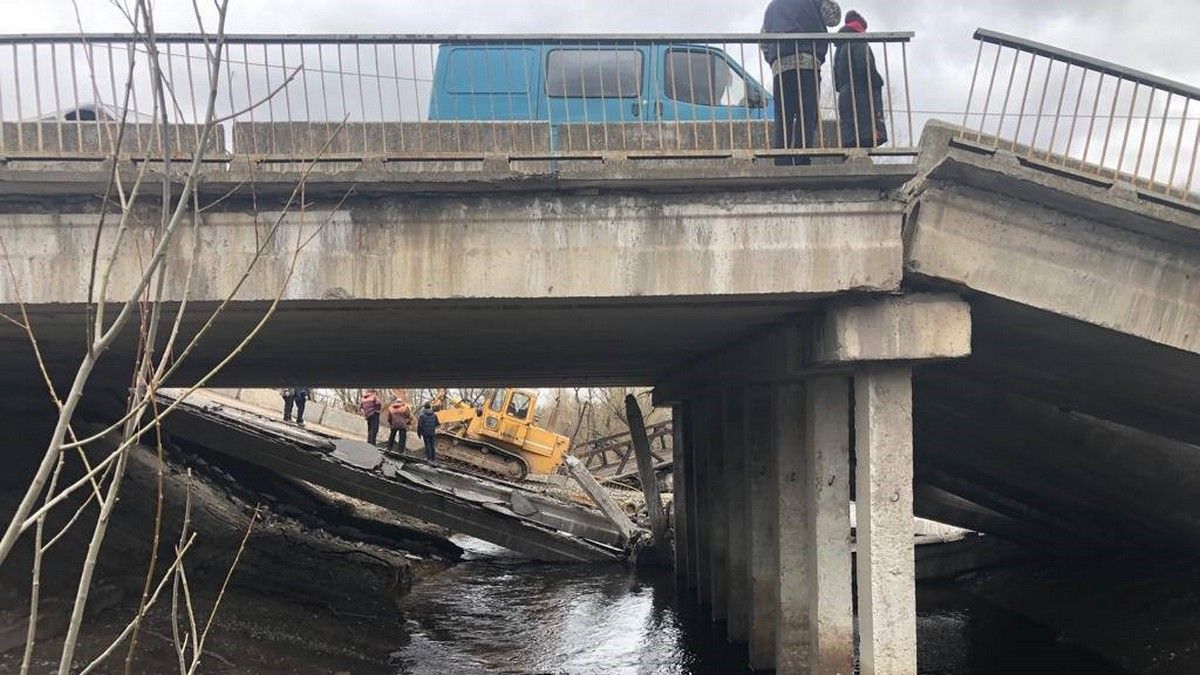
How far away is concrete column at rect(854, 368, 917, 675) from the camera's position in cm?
656

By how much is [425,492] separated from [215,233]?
381 inches

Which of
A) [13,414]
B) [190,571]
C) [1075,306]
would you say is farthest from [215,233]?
[13,414]

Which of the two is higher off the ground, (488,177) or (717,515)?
(488,177)

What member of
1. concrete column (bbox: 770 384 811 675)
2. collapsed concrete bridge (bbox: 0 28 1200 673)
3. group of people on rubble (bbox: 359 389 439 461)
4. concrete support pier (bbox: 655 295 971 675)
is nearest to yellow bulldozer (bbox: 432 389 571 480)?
group of people on rubble (bbox: 359 389 439 461)

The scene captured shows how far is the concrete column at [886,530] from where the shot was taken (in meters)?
6.56

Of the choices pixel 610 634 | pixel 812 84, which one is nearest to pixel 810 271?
pixel 812 84

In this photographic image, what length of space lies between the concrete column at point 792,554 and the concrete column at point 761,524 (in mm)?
1091

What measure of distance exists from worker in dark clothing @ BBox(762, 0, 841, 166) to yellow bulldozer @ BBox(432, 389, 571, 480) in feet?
64.7

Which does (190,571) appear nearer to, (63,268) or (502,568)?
(63,268)

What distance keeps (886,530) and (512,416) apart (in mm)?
20654

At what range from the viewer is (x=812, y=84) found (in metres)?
7.04

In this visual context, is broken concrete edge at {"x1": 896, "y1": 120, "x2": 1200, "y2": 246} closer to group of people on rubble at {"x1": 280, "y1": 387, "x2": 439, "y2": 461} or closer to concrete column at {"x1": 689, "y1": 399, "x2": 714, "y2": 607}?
concrete column at {"x1": 689, "y1": 399, "x2": 714, "y2": 607}

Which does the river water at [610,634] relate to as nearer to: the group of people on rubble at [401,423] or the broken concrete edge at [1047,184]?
the broken concrete edge at [1047,184]

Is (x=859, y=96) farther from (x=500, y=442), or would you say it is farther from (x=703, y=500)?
(x=500, y=442)
